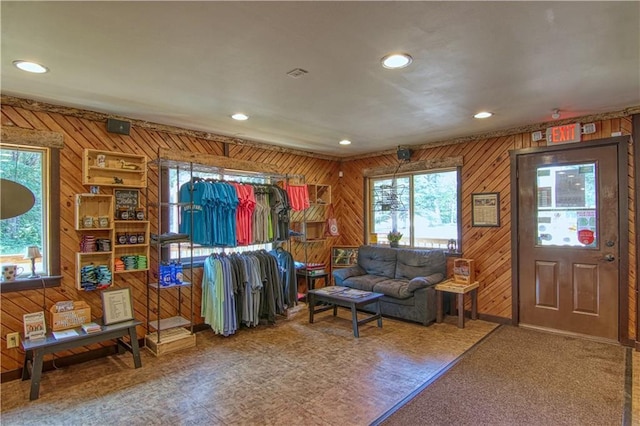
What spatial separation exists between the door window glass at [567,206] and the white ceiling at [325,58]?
737 millimetres

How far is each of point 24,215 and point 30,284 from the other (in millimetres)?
672

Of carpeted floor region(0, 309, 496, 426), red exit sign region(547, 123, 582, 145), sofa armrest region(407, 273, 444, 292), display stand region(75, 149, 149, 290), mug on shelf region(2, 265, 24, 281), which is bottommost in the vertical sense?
carpeted floor region(0, 309, 496, 426)

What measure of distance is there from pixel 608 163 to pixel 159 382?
5.17m

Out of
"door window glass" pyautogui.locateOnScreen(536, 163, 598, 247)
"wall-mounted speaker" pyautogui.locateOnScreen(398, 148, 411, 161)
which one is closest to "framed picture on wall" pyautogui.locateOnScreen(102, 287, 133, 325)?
"wall-mounted speaker" pyautogui.locateOnScreen(398, 148, 411, 161)

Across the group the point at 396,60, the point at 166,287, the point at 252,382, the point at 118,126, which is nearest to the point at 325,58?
the point at 396,60

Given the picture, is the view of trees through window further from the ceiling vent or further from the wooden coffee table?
the wooden coffee table

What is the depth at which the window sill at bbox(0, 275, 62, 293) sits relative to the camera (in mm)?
3197

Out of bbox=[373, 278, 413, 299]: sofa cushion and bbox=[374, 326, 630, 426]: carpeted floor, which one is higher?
bbox=[373, 278, 413, 299]: sofa cushion

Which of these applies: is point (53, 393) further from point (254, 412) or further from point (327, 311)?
point (327, 311)

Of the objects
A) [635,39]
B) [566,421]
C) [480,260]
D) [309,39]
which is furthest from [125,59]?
[480,260]

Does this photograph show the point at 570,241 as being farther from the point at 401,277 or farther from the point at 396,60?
the point at 396,60

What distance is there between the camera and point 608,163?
3.92 metres

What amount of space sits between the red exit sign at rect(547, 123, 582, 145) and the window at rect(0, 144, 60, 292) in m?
5.47

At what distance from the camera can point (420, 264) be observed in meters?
5.22
